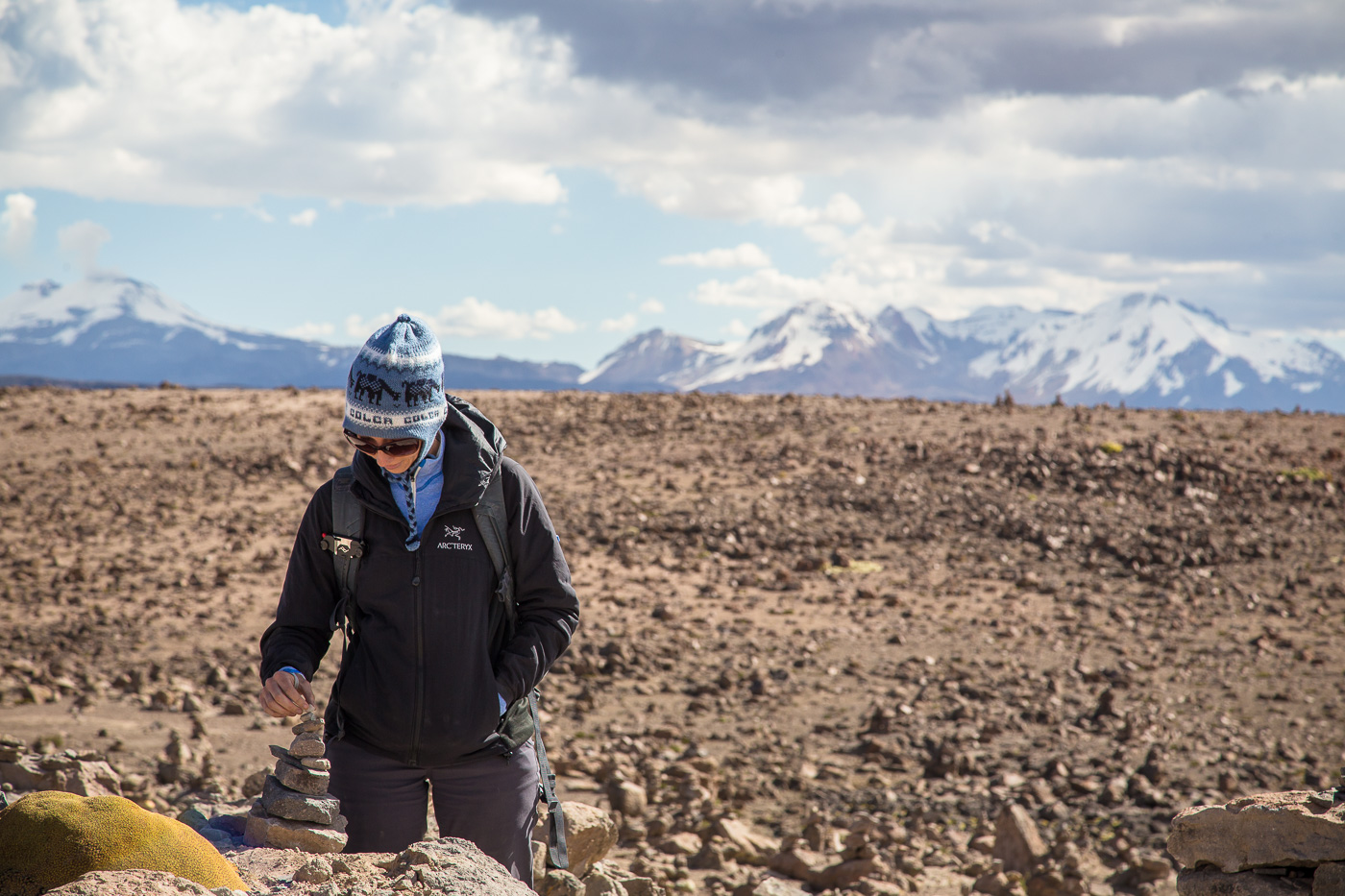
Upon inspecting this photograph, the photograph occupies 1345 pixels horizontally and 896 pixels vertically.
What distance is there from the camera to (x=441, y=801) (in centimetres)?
336

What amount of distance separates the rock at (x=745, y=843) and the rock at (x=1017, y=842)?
1.47 meters

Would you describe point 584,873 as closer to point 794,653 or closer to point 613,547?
point 794,653

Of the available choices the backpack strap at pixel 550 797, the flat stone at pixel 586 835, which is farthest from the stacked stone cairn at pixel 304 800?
the flat stone at pixel 586 835

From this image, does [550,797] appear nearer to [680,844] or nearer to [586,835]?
[586,835]

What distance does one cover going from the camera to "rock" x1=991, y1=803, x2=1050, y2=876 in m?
6.48

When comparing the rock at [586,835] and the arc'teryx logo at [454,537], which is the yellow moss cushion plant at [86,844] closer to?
the arc'teryx logo at [454,537]

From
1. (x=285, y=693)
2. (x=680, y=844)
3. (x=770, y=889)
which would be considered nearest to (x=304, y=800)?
(x=285, y=693)

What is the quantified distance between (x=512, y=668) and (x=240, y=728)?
6.25 metres

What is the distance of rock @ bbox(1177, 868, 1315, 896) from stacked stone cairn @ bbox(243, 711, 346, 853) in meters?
2.93

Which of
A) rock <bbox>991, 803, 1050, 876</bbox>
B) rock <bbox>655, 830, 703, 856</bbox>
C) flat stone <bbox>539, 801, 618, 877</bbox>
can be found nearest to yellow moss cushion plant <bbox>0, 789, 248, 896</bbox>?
flat stone <bbox>539, 801, 618, 877</bbox>

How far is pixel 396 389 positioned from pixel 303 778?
1282 mm

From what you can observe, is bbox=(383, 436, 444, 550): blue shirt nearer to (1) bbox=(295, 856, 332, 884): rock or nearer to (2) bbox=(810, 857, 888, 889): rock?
(1) bbox=(295, 856, 332, 884): rock

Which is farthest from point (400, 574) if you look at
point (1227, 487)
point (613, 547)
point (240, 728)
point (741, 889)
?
point (1227, 487)

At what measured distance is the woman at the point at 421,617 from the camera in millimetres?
3139
